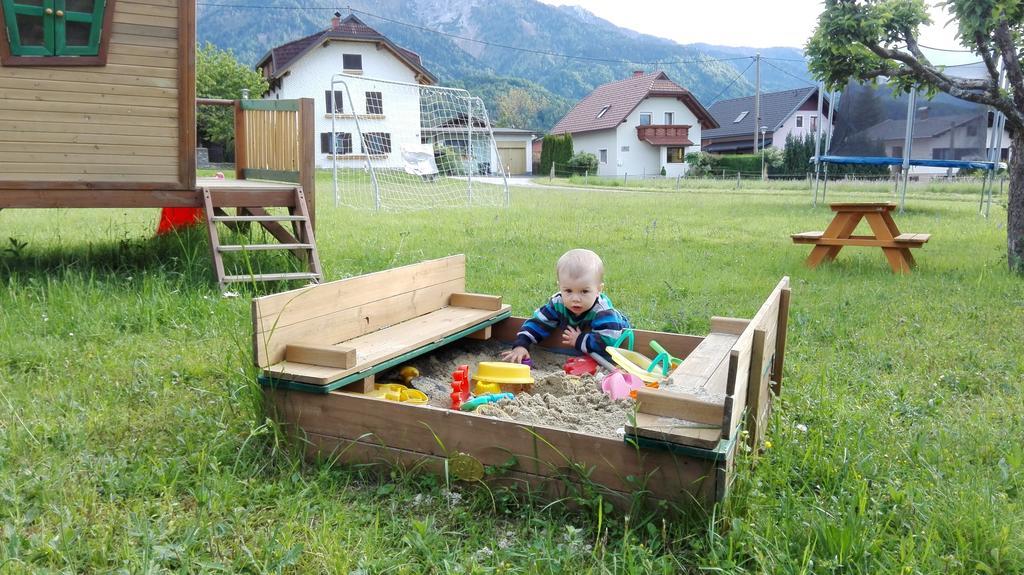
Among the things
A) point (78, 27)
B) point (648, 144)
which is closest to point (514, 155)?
point (648, 144)

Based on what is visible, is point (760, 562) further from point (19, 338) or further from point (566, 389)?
point (19, 338)

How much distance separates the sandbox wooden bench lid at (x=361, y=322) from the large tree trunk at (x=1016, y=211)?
5483 millimetres

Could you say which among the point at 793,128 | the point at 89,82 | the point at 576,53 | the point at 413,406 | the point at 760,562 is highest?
the point at 576,53

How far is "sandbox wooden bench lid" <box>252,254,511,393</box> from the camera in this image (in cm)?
294

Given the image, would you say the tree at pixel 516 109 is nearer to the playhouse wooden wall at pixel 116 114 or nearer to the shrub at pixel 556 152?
the shrub at pixel 556 152

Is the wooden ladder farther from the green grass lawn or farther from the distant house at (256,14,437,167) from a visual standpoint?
the distant house at (256,14,437,167)

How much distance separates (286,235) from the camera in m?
7.20

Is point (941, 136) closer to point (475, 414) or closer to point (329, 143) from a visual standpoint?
point (475, 414)

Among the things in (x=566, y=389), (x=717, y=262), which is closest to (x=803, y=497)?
(x=566, y=389)

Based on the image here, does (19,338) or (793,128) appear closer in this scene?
(19,338)

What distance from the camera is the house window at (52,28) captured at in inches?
225

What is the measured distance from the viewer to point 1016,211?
7.39 meters

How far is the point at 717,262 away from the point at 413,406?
19.0ft

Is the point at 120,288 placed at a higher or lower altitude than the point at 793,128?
lower
